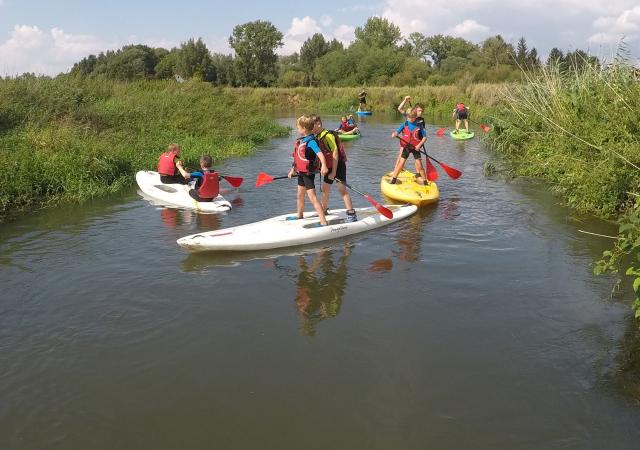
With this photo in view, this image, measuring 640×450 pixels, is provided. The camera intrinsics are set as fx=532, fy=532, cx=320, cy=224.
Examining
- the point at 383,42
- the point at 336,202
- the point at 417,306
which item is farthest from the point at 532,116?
the point at 383,42

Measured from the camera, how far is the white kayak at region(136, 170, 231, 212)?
8.84m

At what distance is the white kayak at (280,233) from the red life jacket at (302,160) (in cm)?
75

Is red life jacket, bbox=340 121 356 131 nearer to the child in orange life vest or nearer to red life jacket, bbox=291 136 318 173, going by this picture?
the child in orange life vest

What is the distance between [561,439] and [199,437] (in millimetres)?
2324

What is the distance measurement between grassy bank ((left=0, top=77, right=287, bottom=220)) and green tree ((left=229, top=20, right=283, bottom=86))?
37.7 m

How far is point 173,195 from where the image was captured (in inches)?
367

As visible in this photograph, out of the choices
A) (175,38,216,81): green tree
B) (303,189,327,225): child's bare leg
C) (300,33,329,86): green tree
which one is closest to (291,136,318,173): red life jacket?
(303,189,327,225): child's bare leg

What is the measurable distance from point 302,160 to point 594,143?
4860mm

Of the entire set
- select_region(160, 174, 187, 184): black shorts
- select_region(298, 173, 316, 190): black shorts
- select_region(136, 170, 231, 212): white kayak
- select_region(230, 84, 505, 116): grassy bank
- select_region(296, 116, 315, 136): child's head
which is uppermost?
select_region(230, 84, 505, 116): grassy bank

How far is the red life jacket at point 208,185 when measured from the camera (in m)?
8.72

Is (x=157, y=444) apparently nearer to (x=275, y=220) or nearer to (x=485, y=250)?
(x=275, y=220)

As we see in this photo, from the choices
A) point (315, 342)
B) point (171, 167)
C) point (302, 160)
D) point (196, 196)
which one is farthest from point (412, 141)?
point (315, 342)

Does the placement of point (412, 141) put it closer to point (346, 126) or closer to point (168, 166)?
point (168, 166)

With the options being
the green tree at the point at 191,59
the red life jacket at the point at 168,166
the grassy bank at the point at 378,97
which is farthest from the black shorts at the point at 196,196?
the green tree at the point at 191,59
